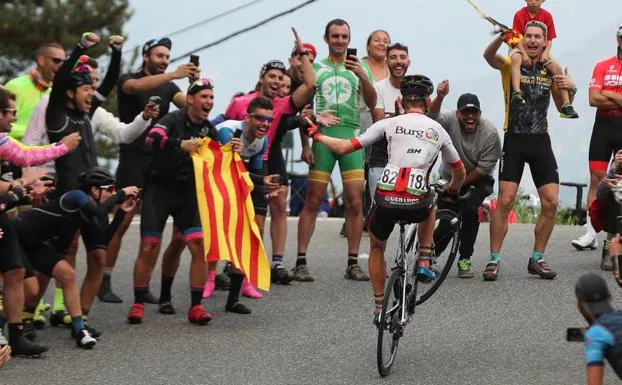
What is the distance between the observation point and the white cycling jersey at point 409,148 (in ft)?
31.2

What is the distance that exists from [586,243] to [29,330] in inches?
265

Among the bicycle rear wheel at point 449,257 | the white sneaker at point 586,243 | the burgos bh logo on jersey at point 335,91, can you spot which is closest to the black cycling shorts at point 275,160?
the burgos bh logo on jersey at point 335,91

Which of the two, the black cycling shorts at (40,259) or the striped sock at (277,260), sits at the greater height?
the black cycling shorts at (40,259)

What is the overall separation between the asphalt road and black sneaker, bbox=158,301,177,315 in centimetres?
9

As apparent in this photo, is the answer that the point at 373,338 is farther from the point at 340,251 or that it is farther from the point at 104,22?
the point at 104,22

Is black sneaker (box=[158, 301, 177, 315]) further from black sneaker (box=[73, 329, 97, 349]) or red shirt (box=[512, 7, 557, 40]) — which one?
red shirt (box=[512, 7, 557, 40])

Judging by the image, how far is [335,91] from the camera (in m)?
13.0

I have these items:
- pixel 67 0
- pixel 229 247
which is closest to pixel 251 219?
pixel 229 247

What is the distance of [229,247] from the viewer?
37.7ft

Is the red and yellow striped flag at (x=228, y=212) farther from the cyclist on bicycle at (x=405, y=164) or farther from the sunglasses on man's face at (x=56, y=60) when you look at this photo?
the cyclist on bicycle at (x=405, y=164)

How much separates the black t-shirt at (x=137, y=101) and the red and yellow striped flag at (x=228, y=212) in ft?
3.27

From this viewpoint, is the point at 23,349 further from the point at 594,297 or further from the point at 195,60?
the point at 594,297

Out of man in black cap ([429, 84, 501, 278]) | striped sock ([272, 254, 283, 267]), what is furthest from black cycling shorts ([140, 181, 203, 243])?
man in black cap ([429, 84, 501, 278])

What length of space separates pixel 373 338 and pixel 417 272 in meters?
0.89
